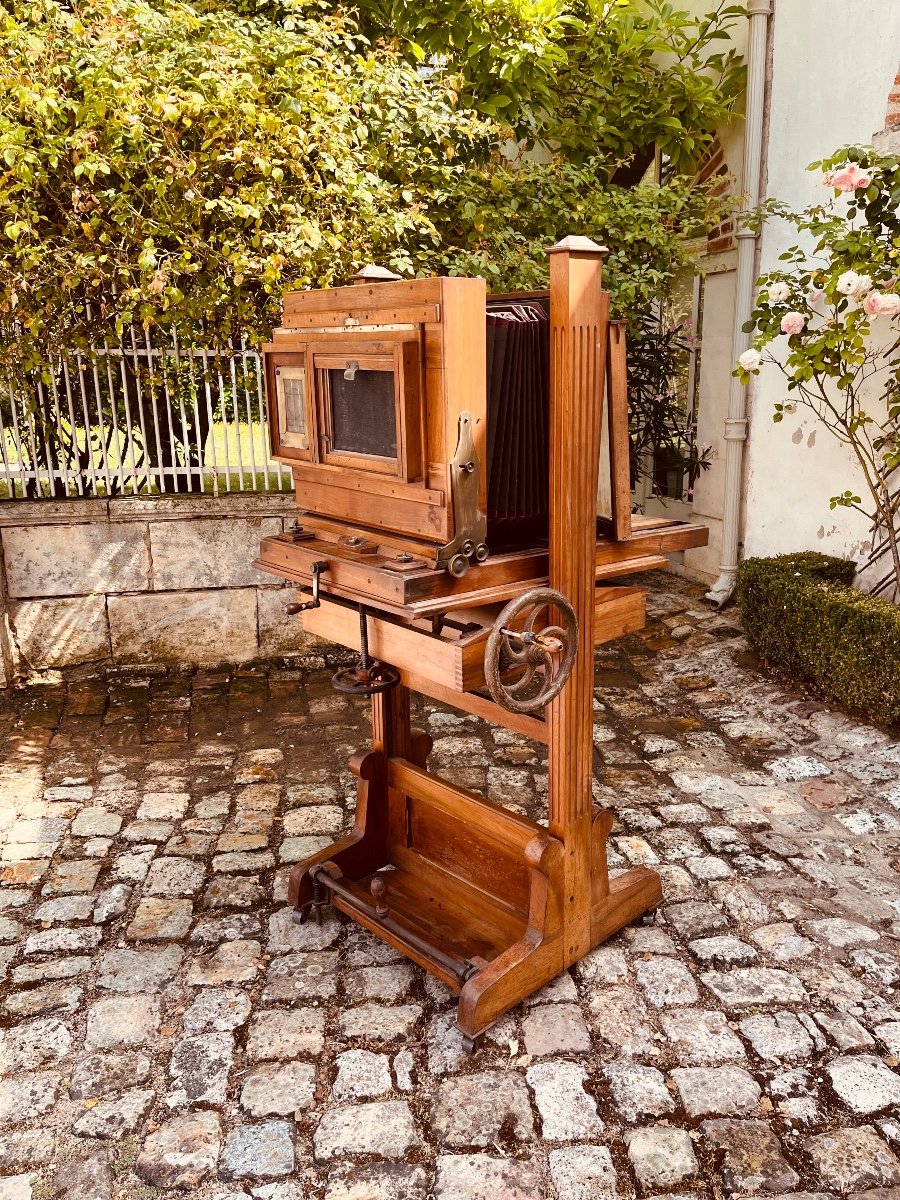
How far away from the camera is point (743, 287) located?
693 cm

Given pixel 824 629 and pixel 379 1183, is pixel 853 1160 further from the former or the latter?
pixel 824 629

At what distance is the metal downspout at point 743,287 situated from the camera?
665 centimetres

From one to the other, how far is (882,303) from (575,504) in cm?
310

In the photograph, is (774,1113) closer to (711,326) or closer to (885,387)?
(885,387)

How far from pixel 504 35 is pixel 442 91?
84 centimetres

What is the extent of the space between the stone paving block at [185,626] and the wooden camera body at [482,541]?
3.21m

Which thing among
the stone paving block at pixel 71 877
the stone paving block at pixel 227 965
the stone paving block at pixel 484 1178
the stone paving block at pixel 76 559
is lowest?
the stone paving block at pixel 484 1178

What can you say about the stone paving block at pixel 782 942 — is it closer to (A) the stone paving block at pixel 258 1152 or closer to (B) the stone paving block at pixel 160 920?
(A) the stone paving block at pixel 258 1152

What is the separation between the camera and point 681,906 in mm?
3711

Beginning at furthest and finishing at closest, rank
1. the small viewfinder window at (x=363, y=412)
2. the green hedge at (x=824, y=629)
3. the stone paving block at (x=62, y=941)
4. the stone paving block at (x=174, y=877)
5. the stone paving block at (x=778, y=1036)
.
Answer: the green hedge at (x=824, y=629) < the stone paving block at (x=174, y=877) < the stone paving block at (x=62, y=941) < the stone paving block at (x=778, y=1036) < the small viewfinder window at (x=363, y=412)

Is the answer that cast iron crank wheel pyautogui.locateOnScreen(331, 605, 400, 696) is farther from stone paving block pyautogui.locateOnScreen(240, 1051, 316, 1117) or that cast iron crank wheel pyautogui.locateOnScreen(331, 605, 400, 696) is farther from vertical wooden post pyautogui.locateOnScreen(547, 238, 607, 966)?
stone paving block pyautogui.locateOnScreen(240, 1051, 316, 1117)

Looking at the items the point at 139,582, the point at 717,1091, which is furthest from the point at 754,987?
the point at 139,582

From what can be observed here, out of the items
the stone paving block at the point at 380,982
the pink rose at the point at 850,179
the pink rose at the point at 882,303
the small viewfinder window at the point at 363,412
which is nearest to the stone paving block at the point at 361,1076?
the stone paving block at the point at 380,982

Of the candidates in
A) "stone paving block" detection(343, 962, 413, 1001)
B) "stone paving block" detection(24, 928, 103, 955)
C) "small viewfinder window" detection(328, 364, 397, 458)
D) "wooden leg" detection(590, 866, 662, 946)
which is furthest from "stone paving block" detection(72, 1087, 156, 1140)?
"small viewfinder window" detection(328, 364, 397, 458)
